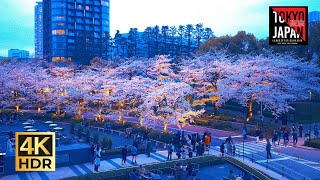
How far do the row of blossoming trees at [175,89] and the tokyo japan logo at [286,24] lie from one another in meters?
15.3

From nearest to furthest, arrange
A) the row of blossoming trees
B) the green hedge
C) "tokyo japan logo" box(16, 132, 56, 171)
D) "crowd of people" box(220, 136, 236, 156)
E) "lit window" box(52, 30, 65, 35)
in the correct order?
"tokyo japan logo" box(16, 132, 56, 171) → "crowd of people" box(220, 136, 236, 156) → the green hedge → the row of blossoming trees → "lit window" box(52, 30, 65, 35)

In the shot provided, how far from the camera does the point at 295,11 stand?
17.2 m

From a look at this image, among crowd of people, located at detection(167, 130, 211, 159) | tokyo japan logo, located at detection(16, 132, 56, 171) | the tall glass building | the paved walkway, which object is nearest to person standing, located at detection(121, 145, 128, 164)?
the paved walkway

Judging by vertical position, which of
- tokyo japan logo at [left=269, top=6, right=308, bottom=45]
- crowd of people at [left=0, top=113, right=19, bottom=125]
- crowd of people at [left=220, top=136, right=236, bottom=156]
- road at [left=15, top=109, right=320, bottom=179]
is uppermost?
tokyo japan logo at [left=269, top=6, right=308, bottom=45]

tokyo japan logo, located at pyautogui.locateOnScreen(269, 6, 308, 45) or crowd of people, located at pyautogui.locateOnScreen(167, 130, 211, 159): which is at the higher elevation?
tokyo japan logo, located at pyautogui.locateOnScreen(269, 6, 308, 45)

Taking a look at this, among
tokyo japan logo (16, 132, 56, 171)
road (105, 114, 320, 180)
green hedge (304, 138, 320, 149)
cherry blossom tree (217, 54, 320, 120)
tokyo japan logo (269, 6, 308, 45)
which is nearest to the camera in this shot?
tokyo japan logo (16, 132, 56, 171)

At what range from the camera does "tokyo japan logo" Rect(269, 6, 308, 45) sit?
15820 mm

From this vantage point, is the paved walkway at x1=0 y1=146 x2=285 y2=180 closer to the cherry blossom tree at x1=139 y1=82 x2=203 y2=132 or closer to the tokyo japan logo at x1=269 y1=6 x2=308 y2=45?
the cherry blossom tree at x1=139 y1=82 x2=203 y2=132

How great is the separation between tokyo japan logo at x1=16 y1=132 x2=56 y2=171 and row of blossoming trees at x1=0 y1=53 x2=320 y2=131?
805 inches

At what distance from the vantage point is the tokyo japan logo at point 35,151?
10789 mm

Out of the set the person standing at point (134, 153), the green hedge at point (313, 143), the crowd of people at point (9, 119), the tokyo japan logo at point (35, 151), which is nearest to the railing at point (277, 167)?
the green hedge at point (313, 143)

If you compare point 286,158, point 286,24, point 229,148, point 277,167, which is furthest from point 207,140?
point 286,24

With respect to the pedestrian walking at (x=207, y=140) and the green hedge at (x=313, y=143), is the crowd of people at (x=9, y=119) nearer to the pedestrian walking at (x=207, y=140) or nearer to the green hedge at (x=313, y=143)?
the pedestrian walking at (x=207, y=140)

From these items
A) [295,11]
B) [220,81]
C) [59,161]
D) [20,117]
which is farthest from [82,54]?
[295,11]
